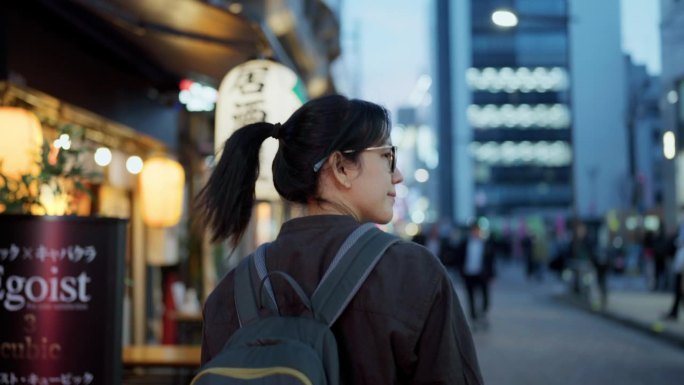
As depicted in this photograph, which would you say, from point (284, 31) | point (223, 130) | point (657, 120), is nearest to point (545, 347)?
point (223, 130)

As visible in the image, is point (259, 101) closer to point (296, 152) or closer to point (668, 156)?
point (296, 152)

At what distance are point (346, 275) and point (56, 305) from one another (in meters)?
2.77

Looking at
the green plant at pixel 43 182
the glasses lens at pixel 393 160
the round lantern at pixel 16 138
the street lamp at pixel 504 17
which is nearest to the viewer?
the glasses lens at pixel 393 160

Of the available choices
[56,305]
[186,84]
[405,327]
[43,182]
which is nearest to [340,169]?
[405,327]

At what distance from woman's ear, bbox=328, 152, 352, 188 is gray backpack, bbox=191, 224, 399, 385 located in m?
0.15

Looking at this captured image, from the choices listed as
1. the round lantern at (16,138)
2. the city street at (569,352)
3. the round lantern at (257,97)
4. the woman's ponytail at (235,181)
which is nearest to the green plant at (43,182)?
the round lantern at (16,138)

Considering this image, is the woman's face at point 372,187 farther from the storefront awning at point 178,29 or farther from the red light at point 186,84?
the red light at point 186,84

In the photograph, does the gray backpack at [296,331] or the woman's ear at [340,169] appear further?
the woman's ear at [340,169]

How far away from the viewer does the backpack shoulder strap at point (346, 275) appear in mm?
2068

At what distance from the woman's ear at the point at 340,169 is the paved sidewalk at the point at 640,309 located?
41.5ft

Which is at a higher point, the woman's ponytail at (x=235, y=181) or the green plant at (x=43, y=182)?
the green plant at (x=43, y=182)

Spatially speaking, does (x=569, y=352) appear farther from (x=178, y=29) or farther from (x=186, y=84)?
(x=178, y=29)

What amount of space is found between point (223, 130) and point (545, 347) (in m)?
7.29

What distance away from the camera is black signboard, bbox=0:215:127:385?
4.46 metres
